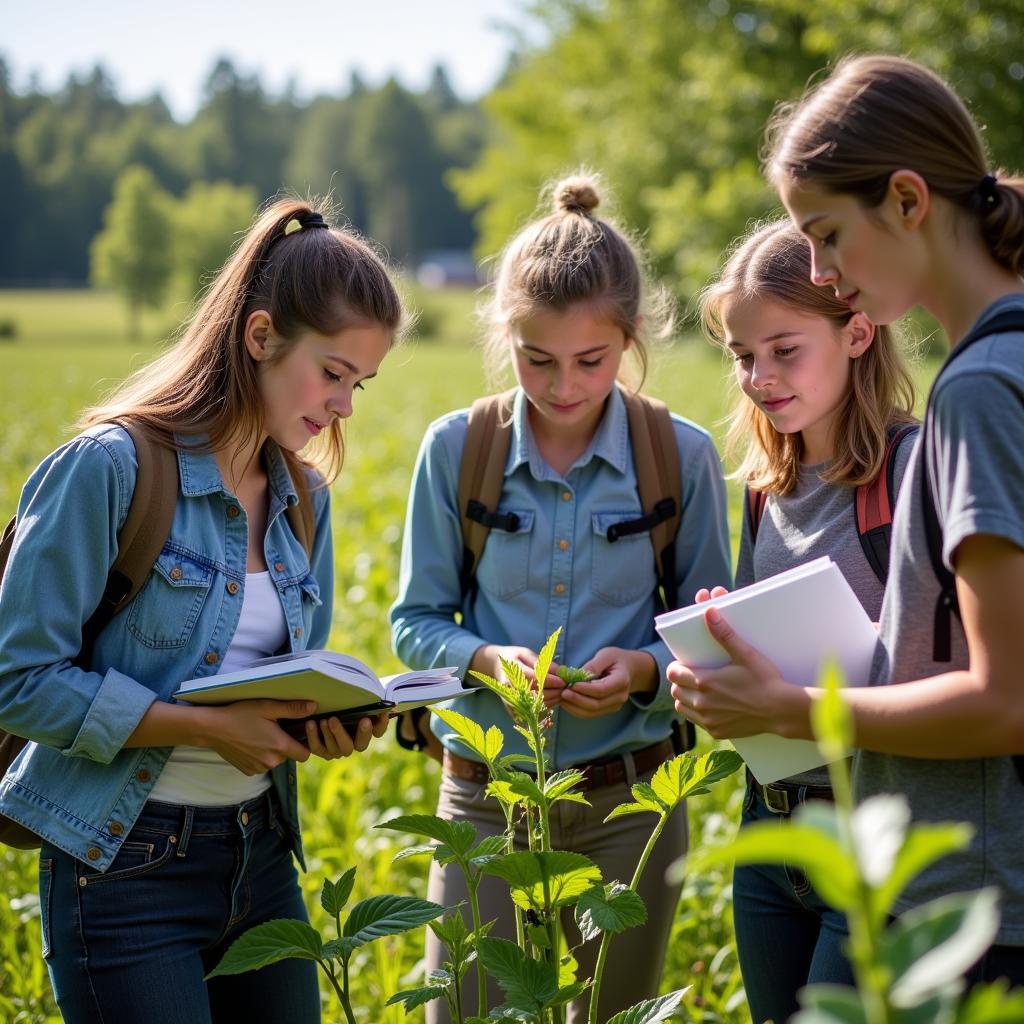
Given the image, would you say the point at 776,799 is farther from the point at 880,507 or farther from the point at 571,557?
the point at 571,557

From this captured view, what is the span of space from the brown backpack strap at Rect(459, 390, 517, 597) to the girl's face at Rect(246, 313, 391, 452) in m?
0.43

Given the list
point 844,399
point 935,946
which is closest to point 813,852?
point 935,946

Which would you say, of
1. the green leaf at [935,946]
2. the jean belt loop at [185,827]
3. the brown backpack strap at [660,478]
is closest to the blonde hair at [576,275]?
the brown backpack strap at [660,478]

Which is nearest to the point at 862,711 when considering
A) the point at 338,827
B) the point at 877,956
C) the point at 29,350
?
the point at 877,956

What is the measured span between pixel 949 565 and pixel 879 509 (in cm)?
69

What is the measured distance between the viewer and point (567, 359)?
97.8 inches

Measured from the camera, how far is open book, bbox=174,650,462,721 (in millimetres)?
1869

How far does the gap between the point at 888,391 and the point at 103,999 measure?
5.59 ft

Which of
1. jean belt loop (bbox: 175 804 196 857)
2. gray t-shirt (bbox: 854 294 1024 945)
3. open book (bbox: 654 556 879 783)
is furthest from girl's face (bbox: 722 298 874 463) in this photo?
jean belt loop (bbox: 175 804 196 857)

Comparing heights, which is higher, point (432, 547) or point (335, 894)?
point (432, 547)

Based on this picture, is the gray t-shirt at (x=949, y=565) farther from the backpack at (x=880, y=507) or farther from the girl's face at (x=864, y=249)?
the backpack at (x=880, y=507)

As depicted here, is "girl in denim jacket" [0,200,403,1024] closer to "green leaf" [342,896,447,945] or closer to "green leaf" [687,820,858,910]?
"green leaf" [342,896,447,945]

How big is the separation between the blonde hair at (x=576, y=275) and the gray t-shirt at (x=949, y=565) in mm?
1134

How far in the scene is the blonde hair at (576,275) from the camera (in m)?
2.49
